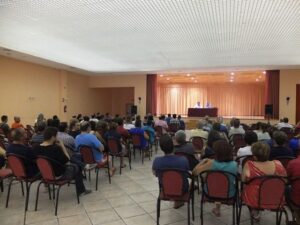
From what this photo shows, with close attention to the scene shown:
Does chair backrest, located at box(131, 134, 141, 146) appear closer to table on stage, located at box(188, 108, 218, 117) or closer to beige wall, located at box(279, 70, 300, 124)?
beige wall, located at box(279, 70, 300, 124)

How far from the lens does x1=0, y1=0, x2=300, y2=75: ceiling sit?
477cm

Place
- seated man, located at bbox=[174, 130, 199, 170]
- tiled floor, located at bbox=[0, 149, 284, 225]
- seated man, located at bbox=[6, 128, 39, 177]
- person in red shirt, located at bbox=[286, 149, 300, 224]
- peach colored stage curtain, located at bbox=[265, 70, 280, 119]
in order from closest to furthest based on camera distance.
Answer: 1. person in red shirt, located at bbox=[286, 149, 300, 224]
2. tiled floor, located at bbox=[0, 149, 284, 225]
3. seated man, located at bbox=[6, 128, 39, 177]
4. seated man, located at bbox=[174, 130, 199, 170]
5. peach colored stage curtain, located at bbox=[265, 70, 280, 119]

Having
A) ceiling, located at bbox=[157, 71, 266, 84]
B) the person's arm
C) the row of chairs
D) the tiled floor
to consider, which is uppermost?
ceiling, located at bbox=[157, 71, 266, 84]

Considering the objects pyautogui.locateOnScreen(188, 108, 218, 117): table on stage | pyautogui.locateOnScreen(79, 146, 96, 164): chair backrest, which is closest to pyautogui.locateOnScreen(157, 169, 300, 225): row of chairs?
pyautogui.locateOnScreen(79, 146, 96, 164): chair backrest


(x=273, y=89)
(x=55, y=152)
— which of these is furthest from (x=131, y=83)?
(x=55, y=152)

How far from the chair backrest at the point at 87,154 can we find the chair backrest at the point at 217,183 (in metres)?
2.37

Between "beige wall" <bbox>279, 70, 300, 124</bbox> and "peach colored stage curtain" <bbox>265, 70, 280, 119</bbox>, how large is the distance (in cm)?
18

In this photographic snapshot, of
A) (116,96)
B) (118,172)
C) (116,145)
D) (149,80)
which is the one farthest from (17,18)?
(116,96)

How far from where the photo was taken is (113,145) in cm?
585

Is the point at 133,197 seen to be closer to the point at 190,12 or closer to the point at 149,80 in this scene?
the point at 190,12

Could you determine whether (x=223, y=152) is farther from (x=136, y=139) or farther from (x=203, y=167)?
(x=136, y=139)

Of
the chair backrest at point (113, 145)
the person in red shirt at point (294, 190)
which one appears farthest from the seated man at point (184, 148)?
the chair backrest at point (113, 145)

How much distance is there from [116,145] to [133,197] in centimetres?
161

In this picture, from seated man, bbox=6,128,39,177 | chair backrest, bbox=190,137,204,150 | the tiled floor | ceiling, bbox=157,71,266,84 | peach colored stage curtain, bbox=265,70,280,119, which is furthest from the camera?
ceiling, bbox=157,71,266,84
